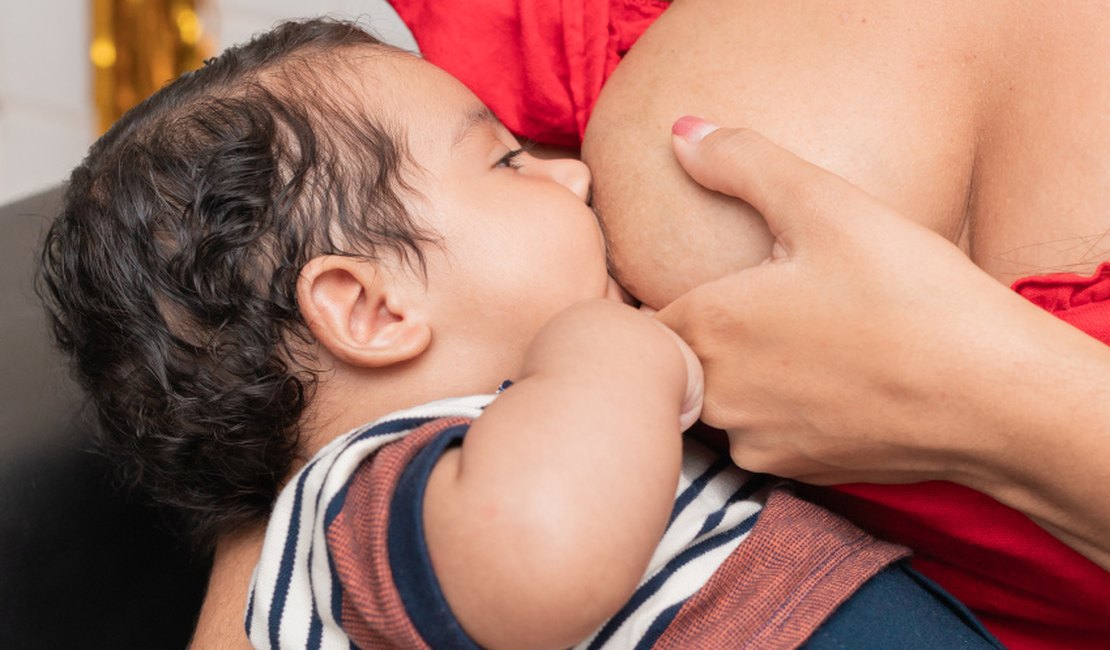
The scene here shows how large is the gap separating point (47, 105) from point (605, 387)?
1.87 meters

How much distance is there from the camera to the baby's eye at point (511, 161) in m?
0.87

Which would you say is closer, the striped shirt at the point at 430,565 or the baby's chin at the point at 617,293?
the striped shirt at the point at 430,565

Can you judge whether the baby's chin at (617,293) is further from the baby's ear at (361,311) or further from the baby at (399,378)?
the baby's ear at (361,311)

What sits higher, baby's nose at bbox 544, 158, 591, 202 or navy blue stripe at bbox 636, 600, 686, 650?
baby's nose at bbox 544, 158, 591, 202

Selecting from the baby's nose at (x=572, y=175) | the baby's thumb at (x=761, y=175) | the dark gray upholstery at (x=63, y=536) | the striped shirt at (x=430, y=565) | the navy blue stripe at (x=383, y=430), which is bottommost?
the dark gray upholstery at (x=63, y=536)

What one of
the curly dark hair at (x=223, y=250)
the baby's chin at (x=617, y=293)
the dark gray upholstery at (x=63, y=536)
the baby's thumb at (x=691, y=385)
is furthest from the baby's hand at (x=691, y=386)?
the dark gray upholstery at (x=63, y=536)

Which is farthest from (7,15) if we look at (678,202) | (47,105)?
(678,202)

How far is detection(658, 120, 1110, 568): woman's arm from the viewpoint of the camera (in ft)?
2.07

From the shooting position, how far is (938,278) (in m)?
0.65

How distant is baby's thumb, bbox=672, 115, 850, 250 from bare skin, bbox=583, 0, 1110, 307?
3 centimetres

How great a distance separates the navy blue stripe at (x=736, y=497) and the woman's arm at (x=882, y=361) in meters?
0.04

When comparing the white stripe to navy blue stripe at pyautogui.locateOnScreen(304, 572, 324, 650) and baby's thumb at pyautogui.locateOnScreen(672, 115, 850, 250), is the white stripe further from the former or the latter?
baby's thumb at pyautogui.locateOnScreen(672, 115, 850, 250)

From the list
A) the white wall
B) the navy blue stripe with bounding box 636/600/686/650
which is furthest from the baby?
the white wall

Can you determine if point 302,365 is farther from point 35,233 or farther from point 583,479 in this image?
point 35,233
